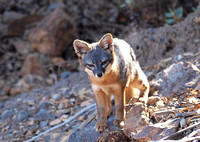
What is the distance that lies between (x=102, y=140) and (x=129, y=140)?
17.3 inches

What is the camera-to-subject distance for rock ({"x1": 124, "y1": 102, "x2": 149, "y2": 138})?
4.23m

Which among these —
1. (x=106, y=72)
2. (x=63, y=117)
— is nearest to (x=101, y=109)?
(x=106, y=72)

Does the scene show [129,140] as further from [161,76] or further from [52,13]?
[52,13]

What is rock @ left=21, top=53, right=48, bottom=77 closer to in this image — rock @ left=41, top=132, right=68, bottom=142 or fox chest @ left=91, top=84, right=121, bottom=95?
rock @ left=41, top=132, right=68, bottom=142

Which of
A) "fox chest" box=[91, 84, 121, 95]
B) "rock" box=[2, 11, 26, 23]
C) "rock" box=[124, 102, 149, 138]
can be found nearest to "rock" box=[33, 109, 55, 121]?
"fox chest" box=[91, 84, 121, 95]

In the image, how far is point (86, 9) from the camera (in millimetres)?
11945

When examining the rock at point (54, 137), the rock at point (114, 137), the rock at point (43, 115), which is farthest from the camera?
the rock at point (43, 115)

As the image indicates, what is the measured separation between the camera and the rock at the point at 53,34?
10.8 m


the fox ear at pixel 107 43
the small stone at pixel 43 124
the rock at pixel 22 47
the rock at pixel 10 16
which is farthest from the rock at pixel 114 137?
the rock at pixel 10 16

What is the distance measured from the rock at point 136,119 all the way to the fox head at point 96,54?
76cm

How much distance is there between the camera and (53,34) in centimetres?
1080

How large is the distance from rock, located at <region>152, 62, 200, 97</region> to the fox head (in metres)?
1.31

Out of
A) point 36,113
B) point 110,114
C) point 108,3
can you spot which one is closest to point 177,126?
point 110,114

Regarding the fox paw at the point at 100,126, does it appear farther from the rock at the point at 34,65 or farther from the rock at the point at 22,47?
the rock at the point at 22,47
